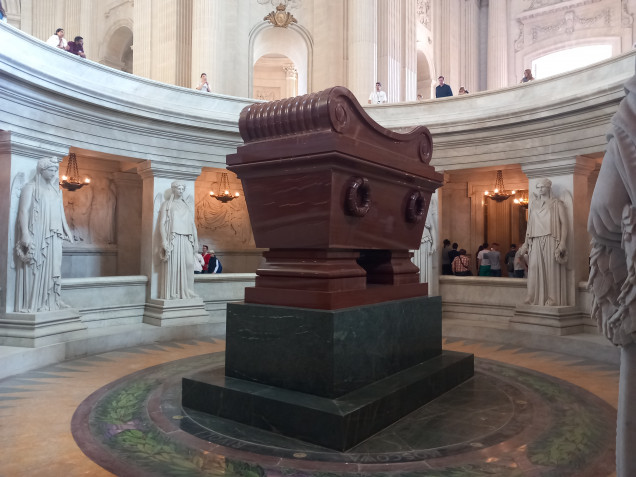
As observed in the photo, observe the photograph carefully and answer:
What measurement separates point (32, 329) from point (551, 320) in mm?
6898

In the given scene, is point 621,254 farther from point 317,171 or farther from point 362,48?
point 362,48

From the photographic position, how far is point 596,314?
1714mm

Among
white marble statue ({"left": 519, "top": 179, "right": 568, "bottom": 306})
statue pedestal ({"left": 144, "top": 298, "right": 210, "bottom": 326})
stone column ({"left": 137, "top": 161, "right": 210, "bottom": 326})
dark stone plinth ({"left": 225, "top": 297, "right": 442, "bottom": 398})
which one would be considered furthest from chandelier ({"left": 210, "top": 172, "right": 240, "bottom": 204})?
dark stone plinth ({"left": 225, "top": 297, "right": 442, "bottom": 398})

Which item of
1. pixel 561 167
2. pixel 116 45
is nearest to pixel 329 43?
pixel 116 45

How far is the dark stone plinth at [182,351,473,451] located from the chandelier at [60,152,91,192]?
6082 millimetres

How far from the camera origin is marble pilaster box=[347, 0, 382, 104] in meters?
13.6

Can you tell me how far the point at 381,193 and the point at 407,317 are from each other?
988 millimetres

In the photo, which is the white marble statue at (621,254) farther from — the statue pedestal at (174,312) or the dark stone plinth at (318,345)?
the statue pedestal at (174,312)

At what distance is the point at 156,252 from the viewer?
7844 mm

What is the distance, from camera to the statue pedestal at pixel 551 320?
7.03 metres

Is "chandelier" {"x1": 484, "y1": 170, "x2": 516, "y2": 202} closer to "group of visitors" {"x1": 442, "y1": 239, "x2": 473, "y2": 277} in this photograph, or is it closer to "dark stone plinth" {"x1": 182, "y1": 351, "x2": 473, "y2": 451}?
"group of visitors" {"x1": 442, "y1": 239, "x2": 473, "y2": 277}

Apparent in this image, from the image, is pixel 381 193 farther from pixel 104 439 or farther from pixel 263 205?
pixel 104 439

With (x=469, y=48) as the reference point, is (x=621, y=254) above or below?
below

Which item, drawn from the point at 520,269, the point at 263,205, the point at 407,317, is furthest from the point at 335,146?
the point at 520,269
